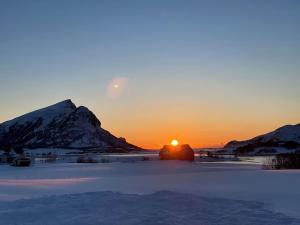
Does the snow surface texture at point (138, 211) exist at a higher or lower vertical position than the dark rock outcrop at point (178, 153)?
lower

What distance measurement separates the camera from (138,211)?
1931cm

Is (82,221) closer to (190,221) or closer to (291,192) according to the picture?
(190,221)

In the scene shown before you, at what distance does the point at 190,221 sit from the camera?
56.8 feet

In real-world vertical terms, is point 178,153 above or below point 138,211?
above

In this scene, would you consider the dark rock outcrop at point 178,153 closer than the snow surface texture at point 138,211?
No

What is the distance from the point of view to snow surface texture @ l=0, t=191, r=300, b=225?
17500 mm

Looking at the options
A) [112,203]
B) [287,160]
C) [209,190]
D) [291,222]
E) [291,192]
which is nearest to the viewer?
[291,222]

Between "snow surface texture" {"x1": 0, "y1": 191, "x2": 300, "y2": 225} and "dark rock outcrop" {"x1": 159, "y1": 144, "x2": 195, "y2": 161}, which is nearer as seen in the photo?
"snow surface texture" {"x1": 0, "y1": 191, "x2": 300, "y2": 225}

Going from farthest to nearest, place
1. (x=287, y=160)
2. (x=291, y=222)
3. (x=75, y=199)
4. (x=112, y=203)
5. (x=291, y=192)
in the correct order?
(x=287, y=160)
(x=291, y=192)
(x=75, y=199)
(x=112, y=203)
(x=291, y=222)

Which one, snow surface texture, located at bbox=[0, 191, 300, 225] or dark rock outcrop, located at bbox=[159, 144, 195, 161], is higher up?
dark rock outcrop, located at bbox=[159, 144, 195, 161]

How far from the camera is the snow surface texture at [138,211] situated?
17500 millimetres

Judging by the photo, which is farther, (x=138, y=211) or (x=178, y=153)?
(x=178, y=153)

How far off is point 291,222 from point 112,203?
8813mm

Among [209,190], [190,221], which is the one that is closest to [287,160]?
[209,190]
